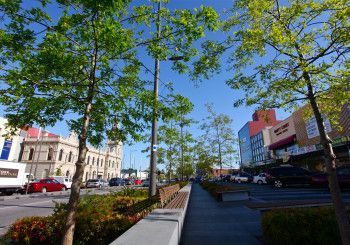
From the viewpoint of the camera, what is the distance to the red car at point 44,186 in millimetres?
32500

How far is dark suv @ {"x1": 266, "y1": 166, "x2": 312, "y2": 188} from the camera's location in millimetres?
26047

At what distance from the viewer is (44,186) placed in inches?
1352

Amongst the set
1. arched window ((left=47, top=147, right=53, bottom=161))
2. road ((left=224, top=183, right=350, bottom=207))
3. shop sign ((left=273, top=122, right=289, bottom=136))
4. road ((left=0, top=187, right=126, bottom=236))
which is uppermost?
shop sign ((left=273, top=122, right=289, bottom=136))

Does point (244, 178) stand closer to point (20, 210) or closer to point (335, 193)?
point (20, 210)

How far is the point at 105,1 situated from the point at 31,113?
280 centimetres

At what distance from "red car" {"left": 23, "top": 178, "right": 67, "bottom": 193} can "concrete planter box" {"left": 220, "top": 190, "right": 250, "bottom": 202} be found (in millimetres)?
25385

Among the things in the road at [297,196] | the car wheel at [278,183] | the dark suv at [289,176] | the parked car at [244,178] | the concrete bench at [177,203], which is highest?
the parked car at [244,178]

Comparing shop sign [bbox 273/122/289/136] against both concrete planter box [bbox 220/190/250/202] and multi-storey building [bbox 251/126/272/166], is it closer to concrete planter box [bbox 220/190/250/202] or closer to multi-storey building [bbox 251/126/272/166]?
multi-storey building [bbox 251/126/272/166]

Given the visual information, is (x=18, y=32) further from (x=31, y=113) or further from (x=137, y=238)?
(x=137, y=238)

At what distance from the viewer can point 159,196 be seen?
10.4 meters

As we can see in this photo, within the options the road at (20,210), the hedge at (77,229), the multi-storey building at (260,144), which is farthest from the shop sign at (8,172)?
the multi-storey building at (260,144)

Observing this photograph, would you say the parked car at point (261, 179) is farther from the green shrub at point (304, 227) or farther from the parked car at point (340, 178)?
the green shrub at point (304, 227)

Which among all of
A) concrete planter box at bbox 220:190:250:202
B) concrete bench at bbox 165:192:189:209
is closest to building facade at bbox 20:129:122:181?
concrete planter box at bbox 220:190:250:202

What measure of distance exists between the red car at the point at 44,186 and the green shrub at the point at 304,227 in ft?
105
